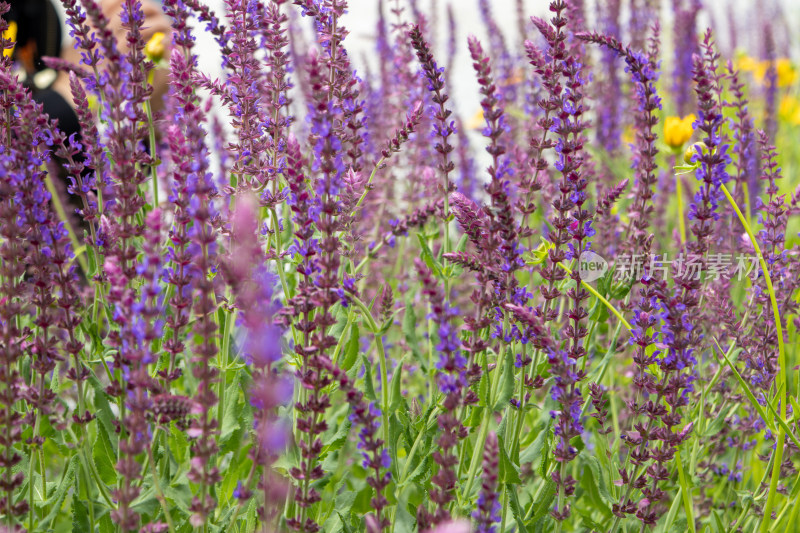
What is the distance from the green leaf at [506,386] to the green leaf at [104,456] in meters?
1.10

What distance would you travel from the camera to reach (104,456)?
2.21m

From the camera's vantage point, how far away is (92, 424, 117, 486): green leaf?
7.21 ft

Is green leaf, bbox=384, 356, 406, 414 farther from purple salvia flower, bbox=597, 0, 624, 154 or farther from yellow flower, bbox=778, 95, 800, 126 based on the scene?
yellow flower, bbox=778, 95, 800, 126

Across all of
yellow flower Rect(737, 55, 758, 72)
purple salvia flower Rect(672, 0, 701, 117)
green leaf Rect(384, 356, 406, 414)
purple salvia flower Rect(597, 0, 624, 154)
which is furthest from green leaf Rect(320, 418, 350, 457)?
A: yellow flower Rect(737, 55, 758, 72)

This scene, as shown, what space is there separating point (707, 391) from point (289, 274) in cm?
142

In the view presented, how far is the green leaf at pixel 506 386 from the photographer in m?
2.15

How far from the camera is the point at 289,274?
9.04 ft

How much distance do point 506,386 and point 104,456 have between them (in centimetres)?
115

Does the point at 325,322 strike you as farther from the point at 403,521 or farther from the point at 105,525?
the point at 105,525

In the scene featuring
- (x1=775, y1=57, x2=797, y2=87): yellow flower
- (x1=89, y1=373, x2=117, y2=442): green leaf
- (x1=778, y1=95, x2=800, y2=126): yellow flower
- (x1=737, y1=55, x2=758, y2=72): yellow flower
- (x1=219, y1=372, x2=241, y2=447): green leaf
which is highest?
(x1=737, y1=55, x2=758, y2=72): yellow flower

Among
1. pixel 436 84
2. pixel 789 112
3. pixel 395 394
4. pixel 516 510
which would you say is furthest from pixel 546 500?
pixel 789 112

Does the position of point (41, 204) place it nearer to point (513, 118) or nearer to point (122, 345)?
point (122, 345)

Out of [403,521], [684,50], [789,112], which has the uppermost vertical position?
[684,50]

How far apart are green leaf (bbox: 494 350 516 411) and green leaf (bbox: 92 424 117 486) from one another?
1.10 m
